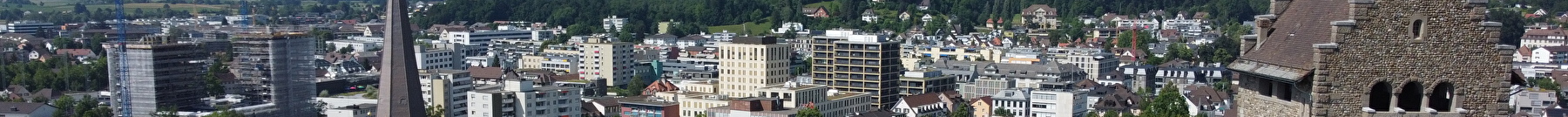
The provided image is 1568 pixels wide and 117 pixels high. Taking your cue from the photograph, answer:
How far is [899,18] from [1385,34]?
57234 mm

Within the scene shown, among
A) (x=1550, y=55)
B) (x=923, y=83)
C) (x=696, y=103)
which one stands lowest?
(x=696, y=103)

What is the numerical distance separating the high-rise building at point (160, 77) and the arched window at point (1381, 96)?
15.9 metres

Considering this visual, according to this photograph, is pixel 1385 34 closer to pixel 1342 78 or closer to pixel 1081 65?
pixel 1342 78

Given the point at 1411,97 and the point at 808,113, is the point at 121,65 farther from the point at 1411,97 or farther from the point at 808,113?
the point at 1411,97

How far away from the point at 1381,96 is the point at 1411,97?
68 mm

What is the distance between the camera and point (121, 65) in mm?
22453

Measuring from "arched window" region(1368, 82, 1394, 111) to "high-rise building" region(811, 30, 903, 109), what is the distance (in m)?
30.0

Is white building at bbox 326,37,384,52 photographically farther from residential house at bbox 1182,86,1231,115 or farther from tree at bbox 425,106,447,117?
residential house at bbox 1182,86,1231,115

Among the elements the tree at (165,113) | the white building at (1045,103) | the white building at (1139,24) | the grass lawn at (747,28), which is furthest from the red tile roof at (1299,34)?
the grass lawn at (747,28)

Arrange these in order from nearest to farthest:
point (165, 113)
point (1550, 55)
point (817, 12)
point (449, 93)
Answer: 1. point (165, 113)
2. point (449, 93)
3. point (1550, 55)
4. point (817, 12)

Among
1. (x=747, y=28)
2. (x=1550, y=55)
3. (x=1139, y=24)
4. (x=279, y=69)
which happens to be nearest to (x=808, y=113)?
(x=279, y=69)

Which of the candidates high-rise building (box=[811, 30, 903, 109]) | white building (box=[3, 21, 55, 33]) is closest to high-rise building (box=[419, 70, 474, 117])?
white building (box=[3, 21, 55, 33])

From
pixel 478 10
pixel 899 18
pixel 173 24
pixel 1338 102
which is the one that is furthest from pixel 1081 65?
pixel 1338 102

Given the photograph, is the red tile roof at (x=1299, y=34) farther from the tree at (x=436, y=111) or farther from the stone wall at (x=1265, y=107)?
the tree at (x=436, y=111)
